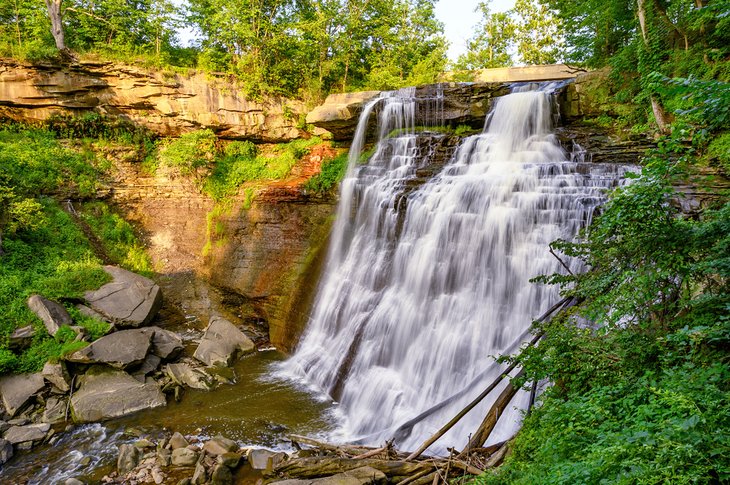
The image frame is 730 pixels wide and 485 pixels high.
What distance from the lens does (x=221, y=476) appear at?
19.0 feet

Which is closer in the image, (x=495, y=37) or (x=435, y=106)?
(x=435, y=106)

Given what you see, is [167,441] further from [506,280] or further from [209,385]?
[506,280]

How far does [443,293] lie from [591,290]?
4329mm

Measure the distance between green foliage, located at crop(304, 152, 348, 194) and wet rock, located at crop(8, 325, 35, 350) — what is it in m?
8.38

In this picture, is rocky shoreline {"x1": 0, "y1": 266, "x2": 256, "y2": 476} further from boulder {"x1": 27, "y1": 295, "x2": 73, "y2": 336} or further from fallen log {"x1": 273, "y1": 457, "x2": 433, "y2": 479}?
fallen log {"x1": 273, "y1": 457, "x2": 433, "y2": 479}

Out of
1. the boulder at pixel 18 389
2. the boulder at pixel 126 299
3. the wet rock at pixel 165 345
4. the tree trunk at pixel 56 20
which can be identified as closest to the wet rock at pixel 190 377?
the wet rock at pixel 165 345

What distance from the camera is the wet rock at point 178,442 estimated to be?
662 cm

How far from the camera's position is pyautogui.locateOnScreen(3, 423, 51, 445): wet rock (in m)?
7.00

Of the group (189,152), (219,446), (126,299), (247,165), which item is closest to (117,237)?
(189,152)

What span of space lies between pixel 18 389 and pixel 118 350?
1874mm

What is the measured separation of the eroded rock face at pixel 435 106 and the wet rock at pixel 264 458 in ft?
36.1

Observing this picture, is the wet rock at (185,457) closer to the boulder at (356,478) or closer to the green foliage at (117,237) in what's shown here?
the boulder at (356,478)

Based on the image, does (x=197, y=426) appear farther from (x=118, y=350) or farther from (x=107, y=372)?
(x=118, y=350)

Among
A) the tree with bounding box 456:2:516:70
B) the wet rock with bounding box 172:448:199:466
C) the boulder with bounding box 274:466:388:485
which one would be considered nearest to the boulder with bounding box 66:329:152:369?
the wet rock with bounding box 172:448:199:466
